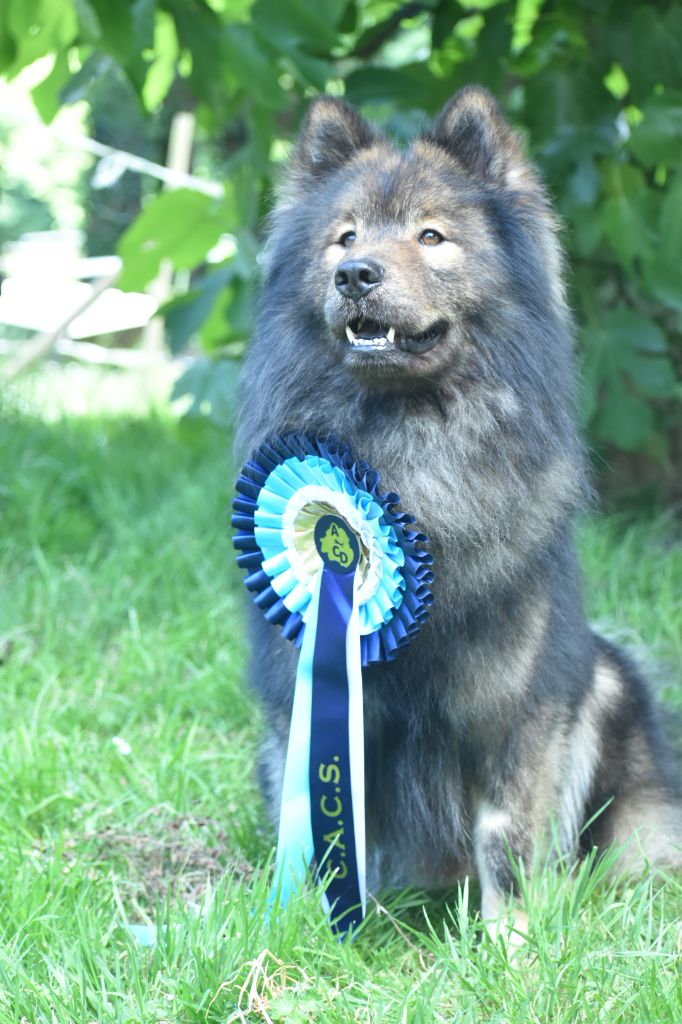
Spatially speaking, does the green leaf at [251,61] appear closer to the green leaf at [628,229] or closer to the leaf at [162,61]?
the leaf at [162,61]

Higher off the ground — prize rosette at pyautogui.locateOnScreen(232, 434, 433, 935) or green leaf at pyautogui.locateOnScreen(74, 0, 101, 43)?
green leaf at pyautogui.locateOnScreen(74, 0, 101, 43)

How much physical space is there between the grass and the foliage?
78cm

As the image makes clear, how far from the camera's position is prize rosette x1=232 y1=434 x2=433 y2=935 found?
244 centimetres

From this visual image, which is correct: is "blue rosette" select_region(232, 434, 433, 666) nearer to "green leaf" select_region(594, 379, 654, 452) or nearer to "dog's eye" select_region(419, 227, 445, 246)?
"dog's eye" select_region(419, 227, 445, 246)

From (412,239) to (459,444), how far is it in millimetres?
469

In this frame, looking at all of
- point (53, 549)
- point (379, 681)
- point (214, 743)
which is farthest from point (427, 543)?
point (53, 549)

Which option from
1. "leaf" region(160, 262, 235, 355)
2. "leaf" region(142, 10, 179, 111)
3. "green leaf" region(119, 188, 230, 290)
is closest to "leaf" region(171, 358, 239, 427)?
"leaf" region(160, 262, 235, 355)

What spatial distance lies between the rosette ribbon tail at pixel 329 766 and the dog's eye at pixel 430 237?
0.77m

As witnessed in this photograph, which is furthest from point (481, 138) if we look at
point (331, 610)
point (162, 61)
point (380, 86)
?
point (162, 61)

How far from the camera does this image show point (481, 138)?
8.73 ft

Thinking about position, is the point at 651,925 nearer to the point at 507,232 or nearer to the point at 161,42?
the point at 507,232

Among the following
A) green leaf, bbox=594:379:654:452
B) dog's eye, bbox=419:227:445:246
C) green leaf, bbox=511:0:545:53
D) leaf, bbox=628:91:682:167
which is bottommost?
green leaf, bbox=594:379:654:452

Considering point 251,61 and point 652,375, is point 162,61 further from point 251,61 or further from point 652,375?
point 652,375

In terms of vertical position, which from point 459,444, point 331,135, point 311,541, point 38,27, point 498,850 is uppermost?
point 38,27
